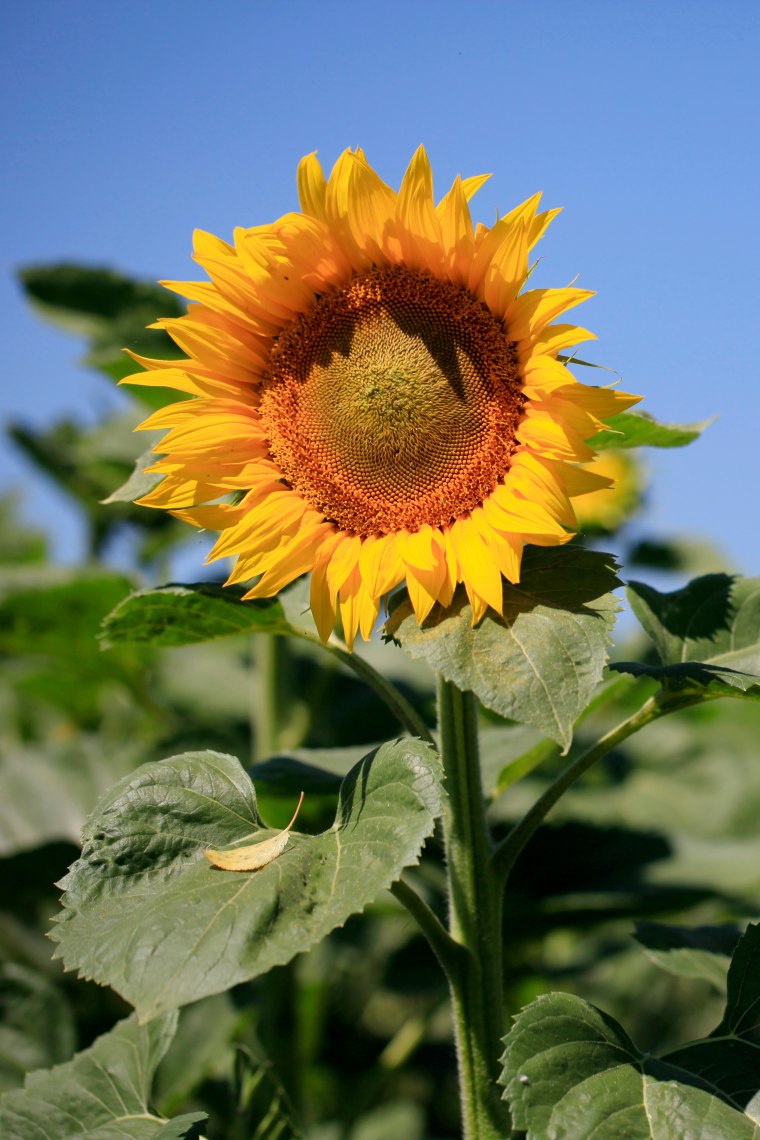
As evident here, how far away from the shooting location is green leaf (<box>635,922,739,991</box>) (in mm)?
1880

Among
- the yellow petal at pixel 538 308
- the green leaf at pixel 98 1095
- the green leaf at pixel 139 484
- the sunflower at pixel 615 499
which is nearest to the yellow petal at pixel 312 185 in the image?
the yellow petal at pixel 538 308

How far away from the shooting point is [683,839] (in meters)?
2.96

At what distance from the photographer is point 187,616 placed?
1.85 metres

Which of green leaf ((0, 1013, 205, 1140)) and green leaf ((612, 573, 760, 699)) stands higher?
green leaf ((612, 573, 760, 699))

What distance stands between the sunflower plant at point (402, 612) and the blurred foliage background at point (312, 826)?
0.65 feet

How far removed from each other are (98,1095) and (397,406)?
111cm

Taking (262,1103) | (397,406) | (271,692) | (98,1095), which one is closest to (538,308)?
(397,406)

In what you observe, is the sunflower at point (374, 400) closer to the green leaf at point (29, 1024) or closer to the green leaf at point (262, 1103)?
the green leaf at point (262, 1103)

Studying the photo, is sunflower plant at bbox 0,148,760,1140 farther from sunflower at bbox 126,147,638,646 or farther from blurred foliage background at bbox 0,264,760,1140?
blurred foliage background at bbox 0,264,760,1140

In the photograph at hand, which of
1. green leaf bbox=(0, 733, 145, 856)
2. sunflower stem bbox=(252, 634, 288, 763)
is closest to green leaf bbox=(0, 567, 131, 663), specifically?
green leaf bbox=(0, 733, 145, 856)

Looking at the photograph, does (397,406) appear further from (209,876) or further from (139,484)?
(209,876)

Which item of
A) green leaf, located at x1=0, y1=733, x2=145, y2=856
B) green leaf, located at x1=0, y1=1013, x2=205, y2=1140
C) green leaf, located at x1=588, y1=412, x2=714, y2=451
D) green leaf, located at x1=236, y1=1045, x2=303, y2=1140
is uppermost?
green leaf, located at x1=588, y1=412, x2=714, y2=451

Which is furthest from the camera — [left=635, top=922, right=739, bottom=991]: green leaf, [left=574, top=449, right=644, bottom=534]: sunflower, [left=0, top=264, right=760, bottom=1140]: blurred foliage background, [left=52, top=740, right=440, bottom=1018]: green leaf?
[left=574, top=449, right=644, bottom=534]: sunflower

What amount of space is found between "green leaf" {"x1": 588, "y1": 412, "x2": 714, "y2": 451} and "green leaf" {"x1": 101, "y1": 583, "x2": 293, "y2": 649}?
566 mm
